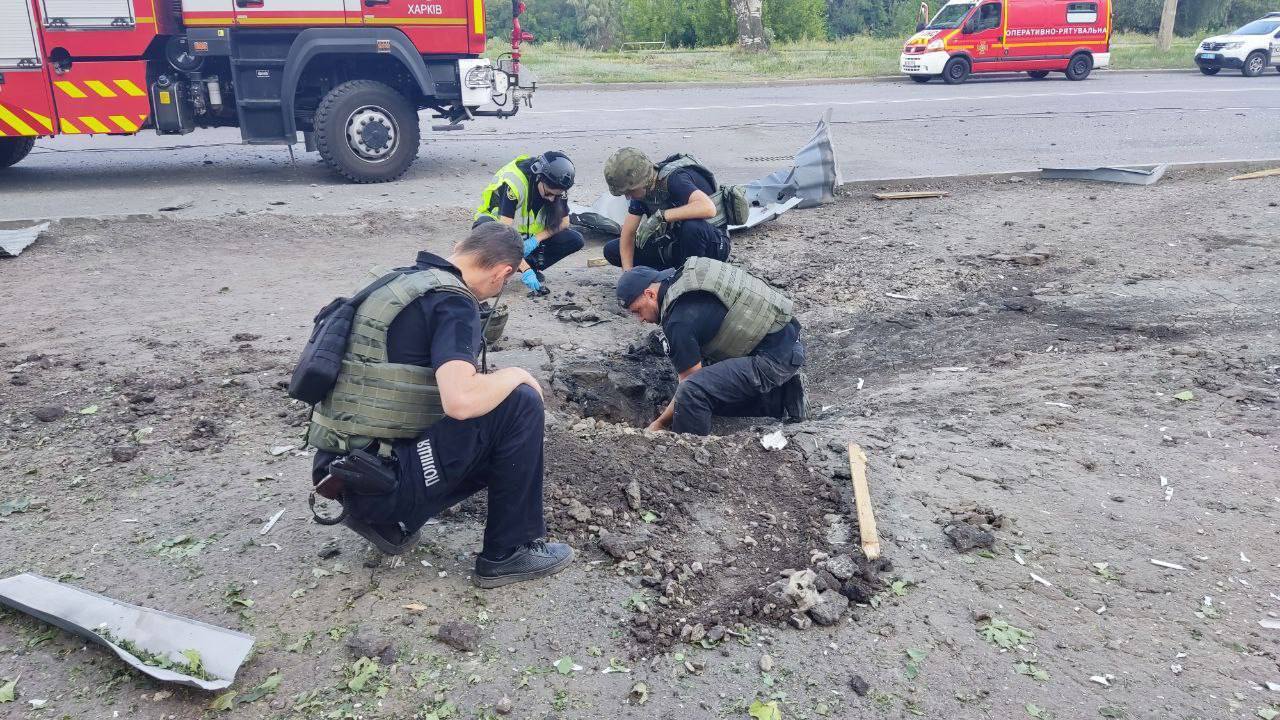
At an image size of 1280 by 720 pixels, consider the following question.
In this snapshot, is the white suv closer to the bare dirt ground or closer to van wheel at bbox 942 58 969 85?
van wheel at bbox 942 58 969 85

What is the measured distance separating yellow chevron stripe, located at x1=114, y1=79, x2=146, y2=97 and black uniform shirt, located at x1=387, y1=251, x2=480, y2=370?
26.0 feet

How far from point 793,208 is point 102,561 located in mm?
6957

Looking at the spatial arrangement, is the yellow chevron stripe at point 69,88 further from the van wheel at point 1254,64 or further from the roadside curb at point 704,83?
the van wheel at point 1254,64

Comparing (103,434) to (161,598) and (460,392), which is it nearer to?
(161,598)

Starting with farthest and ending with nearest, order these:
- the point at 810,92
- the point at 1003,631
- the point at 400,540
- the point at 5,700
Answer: the point at 810,92, the point at 400,540, the point at 1003,631, the point at 5,700

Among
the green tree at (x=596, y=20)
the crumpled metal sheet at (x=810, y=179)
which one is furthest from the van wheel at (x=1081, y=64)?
the green tree at (x=596, y=20)

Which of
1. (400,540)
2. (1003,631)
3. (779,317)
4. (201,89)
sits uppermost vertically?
(201,89)

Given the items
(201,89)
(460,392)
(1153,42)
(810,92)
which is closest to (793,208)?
(201,89)

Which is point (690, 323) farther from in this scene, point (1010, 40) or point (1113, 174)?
point (1010, 40)

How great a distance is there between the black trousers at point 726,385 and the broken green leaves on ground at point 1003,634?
6.60ft

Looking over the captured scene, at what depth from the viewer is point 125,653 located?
9.96ft

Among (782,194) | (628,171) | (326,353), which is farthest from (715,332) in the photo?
(782,194)

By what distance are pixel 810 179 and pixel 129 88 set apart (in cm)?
671

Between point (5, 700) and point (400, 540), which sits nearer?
point (5, 700)
